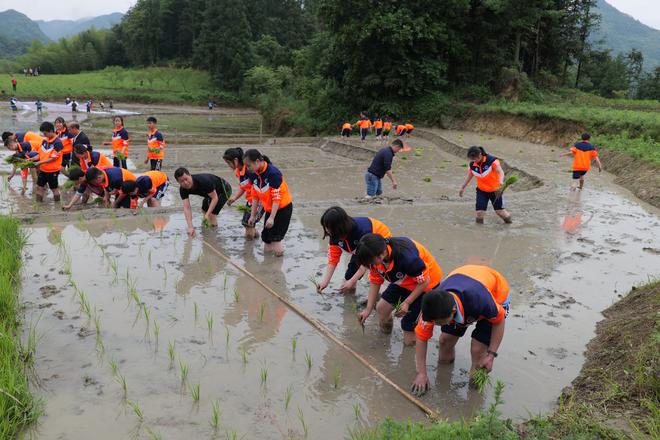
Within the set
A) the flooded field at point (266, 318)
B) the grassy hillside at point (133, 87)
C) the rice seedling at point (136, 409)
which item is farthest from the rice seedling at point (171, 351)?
the grassy hillside at point (133, 87)

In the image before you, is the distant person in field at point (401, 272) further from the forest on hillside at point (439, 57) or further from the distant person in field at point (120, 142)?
the forest on hillside at point (439, 57)

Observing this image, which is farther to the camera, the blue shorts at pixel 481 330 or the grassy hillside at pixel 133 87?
the grassy hillside at pixel 133 87

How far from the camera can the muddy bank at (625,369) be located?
3232 millimetres

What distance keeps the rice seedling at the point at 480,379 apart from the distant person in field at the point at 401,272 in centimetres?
73

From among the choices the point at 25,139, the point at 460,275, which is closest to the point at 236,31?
the point at 25,139

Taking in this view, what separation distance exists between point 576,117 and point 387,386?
1820cm

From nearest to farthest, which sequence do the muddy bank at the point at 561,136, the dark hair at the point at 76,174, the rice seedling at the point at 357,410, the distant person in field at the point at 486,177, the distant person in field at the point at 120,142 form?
the rice seedling at the point at 357,410 < the distant person in field at the point at 486,177 < the dark hair at the point at 76,174 < the muddy bank at the point at 561,136 < the distant person in field at the point at 120,142

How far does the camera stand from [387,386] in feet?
12.9

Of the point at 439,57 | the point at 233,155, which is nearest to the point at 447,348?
the point at 233,155

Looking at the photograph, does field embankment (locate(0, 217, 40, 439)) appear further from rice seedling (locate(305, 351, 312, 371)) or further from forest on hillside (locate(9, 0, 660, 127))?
forest on hillside (locate(9, 0, 660, 127))

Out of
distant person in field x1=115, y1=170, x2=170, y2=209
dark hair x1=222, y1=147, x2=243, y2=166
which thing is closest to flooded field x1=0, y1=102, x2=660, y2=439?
distant person in field x1=115, y1=170, x2=170, y2=209

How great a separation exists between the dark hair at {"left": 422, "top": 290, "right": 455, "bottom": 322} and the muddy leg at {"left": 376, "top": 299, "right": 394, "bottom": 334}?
1304mm

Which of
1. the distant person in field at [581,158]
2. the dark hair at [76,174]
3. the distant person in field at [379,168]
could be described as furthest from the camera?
the distant person in field at [581,158]

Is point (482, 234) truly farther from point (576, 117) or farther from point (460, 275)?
point (576, 117)
